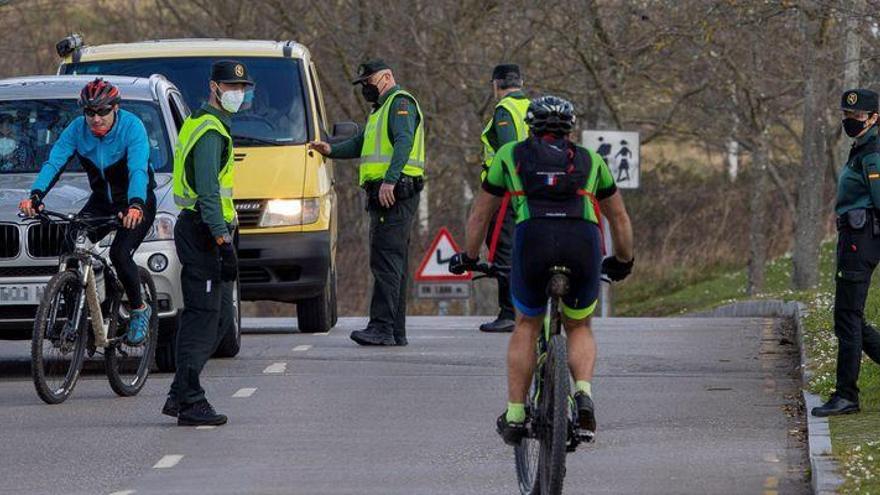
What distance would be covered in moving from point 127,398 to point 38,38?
98.5 feet

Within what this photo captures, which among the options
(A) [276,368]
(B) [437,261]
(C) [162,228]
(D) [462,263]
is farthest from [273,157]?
(B) [437,261]

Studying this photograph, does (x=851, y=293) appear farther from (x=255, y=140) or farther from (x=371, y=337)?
(x=255, y=140)

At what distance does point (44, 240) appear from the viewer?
44.9 ft

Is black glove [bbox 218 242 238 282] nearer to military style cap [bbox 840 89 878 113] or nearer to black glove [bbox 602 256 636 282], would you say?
black glove [bbox 602 256 636 282]

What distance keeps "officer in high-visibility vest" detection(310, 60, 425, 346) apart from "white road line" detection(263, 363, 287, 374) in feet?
4.19

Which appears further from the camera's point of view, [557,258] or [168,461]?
[168,461]

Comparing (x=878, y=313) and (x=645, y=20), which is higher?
(x=645, y=20)

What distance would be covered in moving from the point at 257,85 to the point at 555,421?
9.68 metres

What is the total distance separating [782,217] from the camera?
1928 inches

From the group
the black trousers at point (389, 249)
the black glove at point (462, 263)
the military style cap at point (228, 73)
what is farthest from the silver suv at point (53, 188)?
the black glove at point (462, 263)

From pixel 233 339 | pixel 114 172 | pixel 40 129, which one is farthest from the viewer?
pixel 233 339

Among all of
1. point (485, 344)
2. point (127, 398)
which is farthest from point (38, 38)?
point (127, 398)

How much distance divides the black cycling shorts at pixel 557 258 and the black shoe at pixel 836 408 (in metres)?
2.68

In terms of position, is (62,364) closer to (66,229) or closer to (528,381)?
(66,229)
